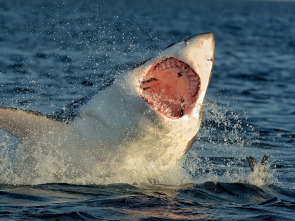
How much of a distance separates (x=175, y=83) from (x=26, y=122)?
5.44ft

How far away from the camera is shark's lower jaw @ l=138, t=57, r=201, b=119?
533cm

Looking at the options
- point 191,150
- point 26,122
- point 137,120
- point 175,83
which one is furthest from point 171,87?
point 191,150

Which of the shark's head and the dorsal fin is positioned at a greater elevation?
the shark's head

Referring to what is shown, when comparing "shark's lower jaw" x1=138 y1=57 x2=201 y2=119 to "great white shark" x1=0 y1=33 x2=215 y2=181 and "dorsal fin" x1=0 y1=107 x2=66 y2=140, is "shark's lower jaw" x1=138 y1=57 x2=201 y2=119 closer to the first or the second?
"great white shark" x1=0 y1=33 x2=215 y2=181

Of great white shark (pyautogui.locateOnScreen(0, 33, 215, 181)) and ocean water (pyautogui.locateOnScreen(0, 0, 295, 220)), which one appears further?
ocean water (pyautogui.locateOnScreen(0, 0, 295, 220))

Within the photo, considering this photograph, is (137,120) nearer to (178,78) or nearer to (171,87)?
Answer: (171,87)

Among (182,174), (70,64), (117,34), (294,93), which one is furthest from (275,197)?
(117,34)

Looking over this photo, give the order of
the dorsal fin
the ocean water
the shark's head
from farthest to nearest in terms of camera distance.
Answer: the dorsal fin, the ocean water, the shark's head

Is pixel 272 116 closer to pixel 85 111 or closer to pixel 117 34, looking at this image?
pixel 85 111

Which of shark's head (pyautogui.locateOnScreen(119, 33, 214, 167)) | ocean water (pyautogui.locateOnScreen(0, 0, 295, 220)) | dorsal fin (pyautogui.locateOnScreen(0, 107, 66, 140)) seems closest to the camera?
shark's head (pyautogui.locateOnScreen(119, 33, 214, 167))

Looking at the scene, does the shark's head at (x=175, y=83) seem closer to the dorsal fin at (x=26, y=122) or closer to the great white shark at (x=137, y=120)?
the great white shark at (x=137, y=120)

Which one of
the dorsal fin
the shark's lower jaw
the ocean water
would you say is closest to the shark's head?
the shark's lower jaw

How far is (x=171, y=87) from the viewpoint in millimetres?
5430

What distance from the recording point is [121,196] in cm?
573
